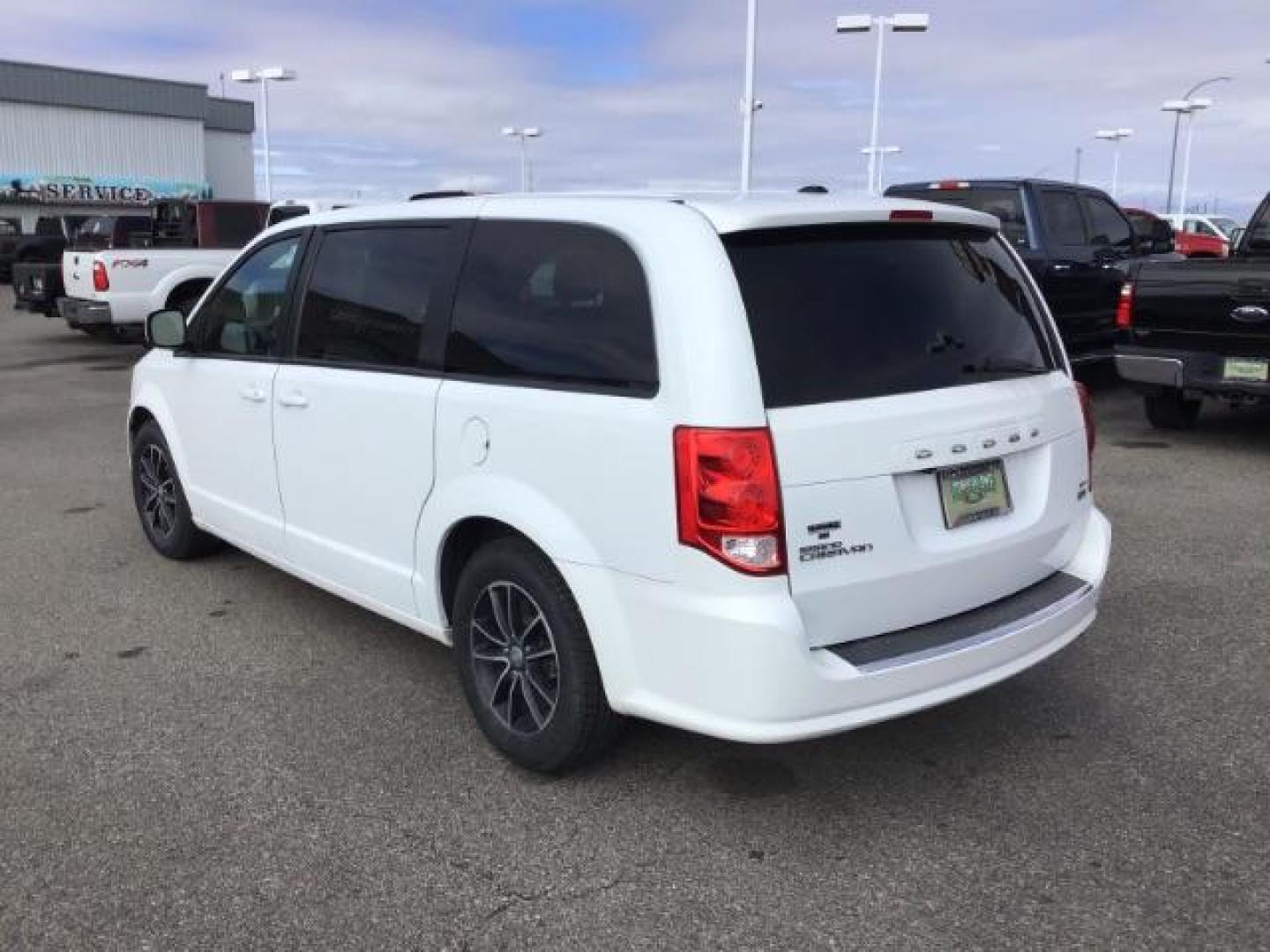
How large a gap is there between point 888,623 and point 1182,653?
2.09m

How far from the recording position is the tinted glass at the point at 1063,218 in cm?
1044

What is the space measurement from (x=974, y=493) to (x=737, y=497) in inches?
33.0

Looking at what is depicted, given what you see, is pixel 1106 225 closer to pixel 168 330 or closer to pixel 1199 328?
pixel 1199 328

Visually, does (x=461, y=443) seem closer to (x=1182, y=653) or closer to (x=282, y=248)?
(x=282, y=248)

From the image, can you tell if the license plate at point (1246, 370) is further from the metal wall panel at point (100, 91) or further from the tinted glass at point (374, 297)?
the metal wall panel at point (100, 91)

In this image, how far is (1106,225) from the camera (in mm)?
11336

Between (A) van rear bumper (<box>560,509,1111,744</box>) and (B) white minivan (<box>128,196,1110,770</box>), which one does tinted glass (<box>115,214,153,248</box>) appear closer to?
(B) white minivan (<box>128,196,1110,770</box>)

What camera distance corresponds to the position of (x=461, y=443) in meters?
3.60

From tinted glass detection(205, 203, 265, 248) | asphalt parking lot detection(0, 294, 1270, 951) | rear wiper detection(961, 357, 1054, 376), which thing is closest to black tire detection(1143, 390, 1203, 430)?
asphalt parking lot detection(0, 294, 1270, 951)

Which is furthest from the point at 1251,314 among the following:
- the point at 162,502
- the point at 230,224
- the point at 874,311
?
the point at 230,224

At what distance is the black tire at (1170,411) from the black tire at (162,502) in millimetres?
7478

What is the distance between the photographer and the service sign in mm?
52438

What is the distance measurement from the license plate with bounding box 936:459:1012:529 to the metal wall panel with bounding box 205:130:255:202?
64345 mm

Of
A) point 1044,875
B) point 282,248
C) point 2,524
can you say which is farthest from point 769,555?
point 2,524
